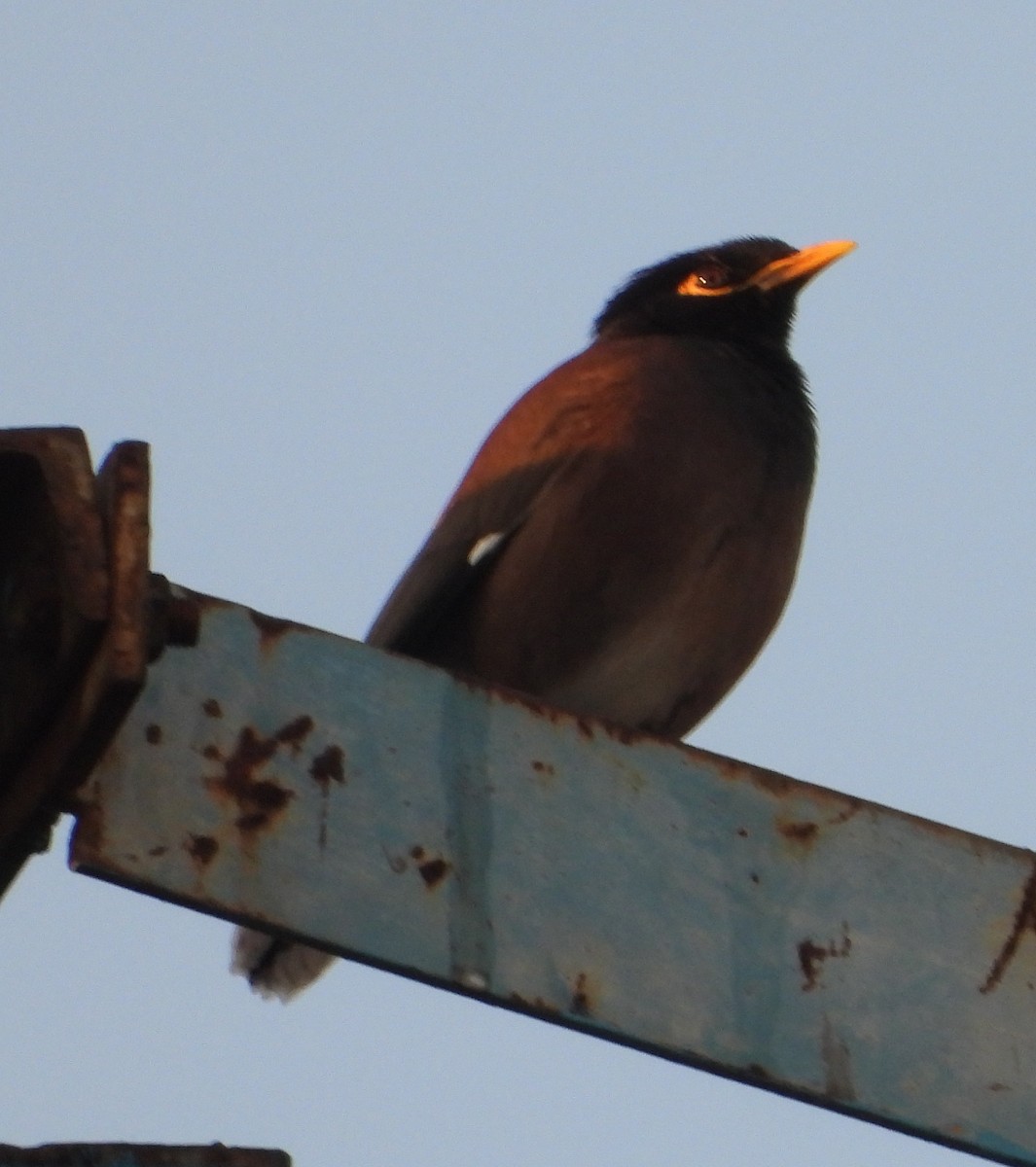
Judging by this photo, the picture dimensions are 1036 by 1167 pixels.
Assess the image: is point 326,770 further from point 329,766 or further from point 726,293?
point 726,293

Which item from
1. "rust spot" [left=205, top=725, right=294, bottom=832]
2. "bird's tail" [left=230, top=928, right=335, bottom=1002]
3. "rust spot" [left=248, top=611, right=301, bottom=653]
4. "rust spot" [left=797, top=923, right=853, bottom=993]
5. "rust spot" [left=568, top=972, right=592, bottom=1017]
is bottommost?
"bird's tail" [left=230, top=928, right=335, bottom=1002]

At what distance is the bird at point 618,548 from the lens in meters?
4.25

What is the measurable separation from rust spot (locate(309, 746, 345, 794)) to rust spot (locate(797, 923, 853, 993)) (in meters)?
0.53

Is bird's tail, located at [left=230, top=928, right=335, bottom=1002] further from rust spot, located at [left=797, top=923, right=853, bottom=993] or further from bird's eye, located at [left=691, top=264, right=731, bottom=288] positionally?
bird's eye, located at [left=691, top=264, right=731, bottom=288]

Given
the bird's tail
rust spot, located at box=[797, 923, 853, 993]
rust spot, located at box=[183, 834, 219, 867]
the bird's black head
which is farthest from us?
the bird's black head

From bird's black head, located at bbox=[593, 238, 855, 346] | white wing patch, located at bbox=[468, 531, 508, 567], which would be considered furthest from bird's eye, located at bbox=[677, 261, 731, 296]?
white wing patch, located at bbox=[468, 531, 508, 567]

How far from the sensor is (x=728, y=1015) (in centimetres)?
212

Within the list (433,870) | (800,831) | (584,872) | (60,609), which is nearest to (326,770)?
(433,870)

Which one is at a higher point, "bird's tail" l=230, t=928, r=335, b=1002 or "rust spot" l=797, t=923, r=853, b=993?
"rust spot" l=797, t=923, r=853, b=993

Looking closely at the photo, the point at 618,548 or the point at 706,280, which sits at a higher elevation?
the point at 706,280

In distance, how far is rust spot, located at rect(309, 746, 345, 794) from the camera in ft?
6.71

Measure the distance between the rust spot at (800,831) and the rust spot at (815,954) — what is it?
0.35ft

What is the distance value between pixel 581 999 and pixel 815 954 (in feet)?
0.99

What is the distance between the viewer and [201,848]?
1922 millimetres
